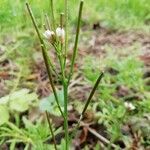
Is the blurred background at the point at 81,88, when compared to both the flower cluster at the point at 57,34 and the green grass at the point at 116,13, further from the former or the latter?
the flower cluster at the point at 57,34

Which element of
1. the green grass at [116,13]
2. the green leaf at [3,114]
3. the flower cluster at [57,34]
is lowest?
the green leaf at [3,114]

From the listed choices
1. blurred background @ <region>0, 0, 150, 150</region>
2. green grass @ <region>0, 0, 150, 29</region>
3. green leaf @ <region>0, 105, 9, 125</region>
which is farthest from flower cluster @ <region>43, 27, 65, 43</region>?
green grass @ <region>0, 0, 150, 29</region>

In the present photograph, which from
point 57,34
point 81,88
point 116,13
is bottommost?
point 81,88

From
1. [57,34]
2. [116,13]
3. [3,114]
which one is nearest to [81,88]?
[3,114]

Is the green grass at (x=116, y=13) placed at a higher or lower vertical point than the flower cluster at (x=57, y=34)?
lower

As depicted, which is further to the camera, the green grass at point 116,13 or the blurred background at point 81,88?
the green grass at point 116,13

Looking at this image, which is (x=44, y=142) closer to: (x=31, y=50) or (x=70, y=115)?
(x=70, y=115)

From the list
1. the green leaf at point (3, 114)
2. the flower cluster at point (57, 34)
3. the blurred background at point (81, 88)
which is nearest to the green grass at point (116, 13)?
the blurred background at point (81, 88)

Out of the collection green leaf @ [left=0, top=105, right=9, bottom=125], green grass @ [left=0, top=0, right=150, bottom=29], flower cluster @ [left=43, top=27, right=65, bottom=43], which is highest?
flower cluster @ [left=43, top=27, right=65, bottom=43]

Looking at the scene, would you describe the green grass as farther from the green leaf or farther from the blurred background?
the green leaf

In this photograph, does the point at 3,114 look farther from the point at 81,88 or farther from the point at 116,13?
the point at 116,13

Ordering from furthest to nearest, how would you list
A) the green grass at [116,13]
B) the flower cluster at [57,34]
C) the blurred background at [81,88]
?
the green grass at [116,13] → the blurred background at [81,88] → the flower cluster at [57,34]
